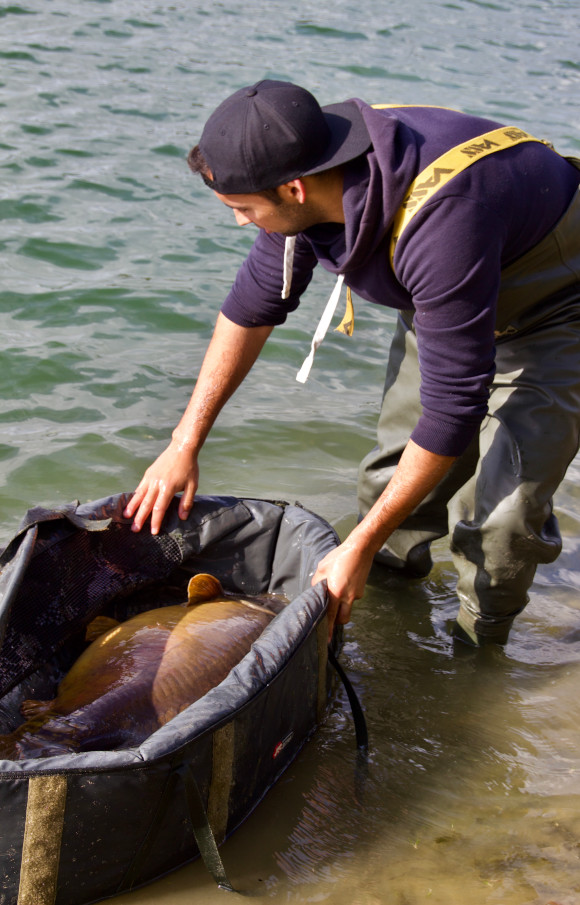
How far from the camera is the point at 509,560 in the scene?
3.20 metres

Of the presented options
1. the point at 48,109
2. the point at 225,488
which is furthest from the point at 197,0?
the point at 225,488

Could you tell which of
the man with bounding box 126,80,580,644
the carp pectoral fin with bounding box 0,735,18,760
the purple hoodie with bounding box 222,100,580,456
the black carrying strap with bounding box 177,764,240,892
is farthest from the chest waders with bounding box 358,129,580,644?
the carp pectoral fin with bounding box 0,735,18,760

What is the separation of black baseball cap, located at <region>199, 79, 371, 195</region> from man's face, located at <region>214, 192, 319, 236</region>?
0.06m

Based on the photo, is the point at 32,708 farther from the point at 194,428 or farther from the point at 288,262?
the point at 288,262

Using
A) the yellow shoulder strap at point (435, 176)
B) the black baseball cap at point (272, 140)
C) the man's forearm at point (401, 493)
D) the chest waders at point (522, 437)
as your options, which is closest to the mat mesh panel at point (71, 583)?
the man's forearm at point (401, 493)

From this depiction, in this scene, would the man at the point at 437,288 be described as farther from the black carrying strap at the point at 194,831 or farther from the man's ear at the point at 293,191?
the black carrying strap at the point at 194,831

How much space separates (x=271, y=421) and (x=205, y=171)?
2.75 meters

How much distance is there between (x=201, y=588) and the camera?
129 inches

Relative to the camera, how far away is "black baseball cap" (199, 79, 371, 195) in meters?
2.50

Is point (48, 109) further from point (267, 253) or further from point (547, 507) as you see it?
point (547, 507)

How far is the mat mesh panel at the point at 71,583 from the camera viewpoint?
298 cm

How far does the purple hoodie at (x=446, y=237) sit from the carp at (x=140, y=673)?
94 centimetres

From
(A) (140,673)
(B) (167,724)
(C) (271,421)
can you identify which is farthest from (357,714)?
(C) (271,421)

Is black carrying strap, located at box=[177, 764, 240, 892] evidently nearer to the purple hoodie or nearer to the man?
the man
